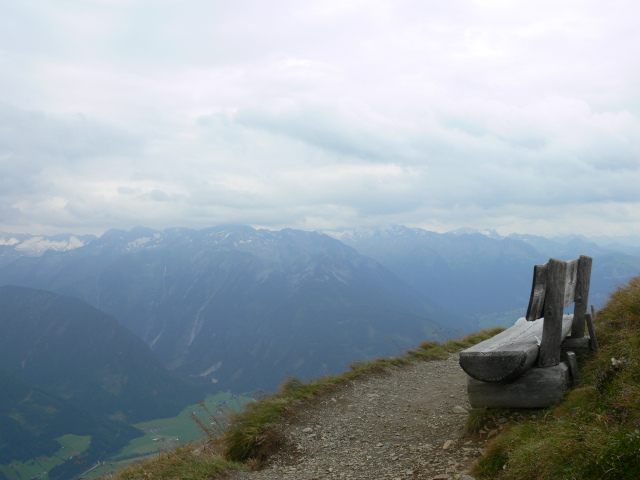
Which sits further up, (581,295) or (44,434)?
(581,295)

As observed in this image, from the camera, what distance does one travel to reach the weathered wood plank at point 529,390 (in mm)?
6430

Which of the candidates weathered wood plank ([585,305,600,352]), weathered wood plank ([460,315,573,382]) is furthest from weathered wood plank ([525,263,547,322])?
weathered wood plank ([585,305,600,352])

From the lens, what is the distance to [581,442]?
4.20 meters

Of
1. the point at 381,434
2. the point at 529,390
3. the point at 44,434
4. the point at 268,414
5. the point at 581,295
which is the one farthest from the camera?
the point at 44,434

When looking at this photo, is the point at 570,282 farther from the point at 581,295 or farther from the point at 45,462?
the point at 45,462

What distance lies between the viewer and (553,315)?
6570 millimetres

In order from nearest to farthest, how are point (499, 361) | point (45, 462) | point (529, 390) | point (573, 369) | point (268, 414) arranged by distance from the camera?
point (499, 361)
point (529, 390)
point (573, 369)
point (268, 414)
point (45, 462)

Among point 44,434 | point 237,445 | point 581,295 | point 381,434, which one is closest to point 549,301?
point 581,295

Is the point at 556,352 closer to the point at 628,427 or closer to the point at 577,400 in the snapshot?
the point at 577,400

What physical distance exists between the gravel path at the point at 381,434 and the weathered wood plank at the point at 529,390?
0.72 metres

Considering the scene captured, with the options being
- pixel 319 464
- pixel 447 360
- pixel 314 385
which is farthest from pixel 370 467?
pixel 447 360

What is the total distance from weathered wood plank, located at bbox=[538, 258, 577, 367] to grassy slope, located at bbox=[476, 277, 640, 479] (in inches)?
23.0

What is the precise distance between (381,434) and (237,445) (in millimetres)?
2789

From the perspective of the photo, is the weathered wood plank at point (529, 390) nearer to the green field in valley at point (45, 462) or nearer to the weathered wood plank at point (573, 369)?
the weathered wood plank at point (573, 369)
